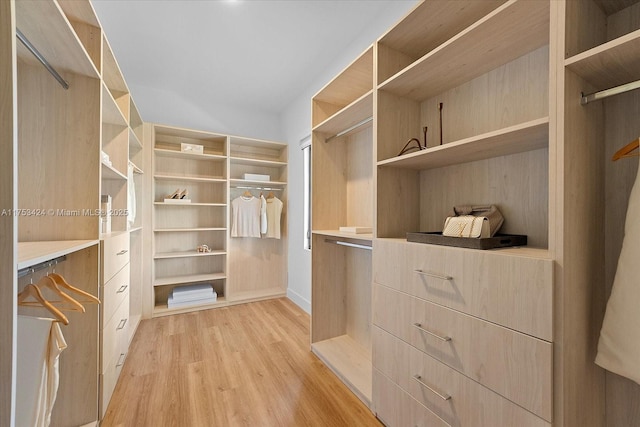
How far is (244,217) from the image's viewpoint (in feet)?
11.3

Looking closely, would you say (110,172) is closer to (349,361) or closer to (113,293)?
(113,293)

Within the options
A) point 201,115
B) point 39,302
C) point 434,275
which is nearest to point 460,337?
point 434,275

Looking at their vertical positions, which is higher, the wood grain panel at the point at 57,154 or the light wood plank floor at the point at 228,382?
the wood grain panel at the point at 57,154

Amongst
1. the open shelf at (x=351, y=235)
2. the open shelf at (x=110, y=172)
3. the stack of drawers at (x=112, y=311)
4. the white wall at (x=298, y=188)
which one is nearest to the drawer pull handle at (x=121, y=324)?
the stack of drawers at (x=112, y=311)

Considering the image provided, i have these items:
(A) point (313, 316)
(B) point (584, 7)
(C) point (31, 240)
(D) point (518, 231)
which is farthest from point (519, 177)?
(C) point (31, 240)

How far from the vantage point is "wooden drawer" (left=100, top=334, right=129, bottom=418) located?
147 centimetres

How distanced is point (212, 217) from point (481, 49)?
10.8 feet

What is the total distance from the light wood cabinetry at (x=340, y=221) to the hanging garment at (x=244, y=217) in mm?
1477

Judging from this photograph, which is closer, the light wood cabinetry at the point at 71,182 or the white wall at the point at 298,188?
the light wood cabinetry at the point at 71,182

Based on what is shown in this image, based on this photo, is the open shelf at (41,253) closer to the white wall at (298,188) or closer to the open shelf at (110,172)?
the open shelf at (110,172)

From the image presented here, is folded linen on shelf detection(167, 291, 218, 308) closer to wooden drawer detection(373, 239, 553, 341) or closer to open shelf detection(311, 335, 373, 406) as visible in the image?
open shelf detection(311, 335, 373, 406)
